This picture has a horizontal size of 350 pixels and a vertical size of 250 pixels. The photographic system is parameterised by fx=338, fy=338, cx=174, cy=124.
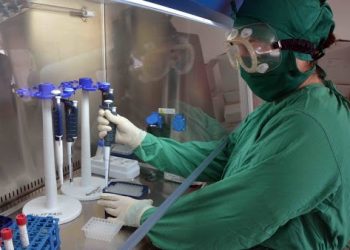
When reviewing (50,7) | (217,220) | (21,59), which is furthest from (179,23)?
(217,220)

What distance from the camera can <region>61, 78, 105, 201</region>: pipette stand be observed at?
1097mm

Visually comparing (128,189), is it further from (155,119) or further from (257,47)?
(257,47)

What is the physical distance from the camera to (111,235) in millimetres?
869

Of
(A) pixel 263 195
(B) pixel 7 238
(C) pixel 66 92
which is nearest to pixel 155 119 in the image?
(C) pixel 66 92

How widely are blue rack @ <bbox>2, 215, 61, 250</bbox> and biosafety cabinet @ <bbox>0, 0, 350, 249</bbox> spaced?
1.15ft

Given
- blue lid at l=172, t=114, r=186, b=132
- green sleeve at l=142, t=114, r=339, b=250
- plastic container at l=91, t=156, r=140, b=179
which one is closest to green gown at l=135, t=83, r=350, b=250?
green sleeve at l=142, t=114, r=339, b=250

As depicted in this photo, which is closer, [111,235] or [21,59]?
[111,235]

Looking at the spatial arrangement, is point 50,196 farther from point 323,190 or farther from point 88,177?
point 323,190

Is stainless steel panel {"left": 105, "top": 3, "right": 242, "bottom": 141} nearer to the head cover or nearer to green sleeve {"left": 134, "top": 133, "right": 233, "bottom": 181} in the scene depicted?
Answer: green sleeve {"left": 134, "top": 133, "right": 233, "bottom": 181}

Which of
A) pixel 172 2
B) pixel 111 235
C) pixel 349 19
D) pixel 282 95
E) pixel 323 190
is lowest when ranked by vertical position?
pixel 111 235

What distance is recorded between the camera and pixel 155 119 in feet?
4.75

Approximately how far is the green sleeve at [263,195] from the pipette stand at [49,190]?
10.0 inches

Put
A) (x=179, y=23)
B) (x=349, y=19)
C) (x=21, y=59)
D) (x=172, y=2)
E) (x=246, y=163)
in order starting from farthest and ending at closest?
1. (x=349, y=19)
2. (x=179, y=23)
3. (x=21, y=59)
4. (x=246, y=163)
5. (x=172, y=2)

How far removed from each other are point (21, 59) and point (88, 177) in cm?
44
